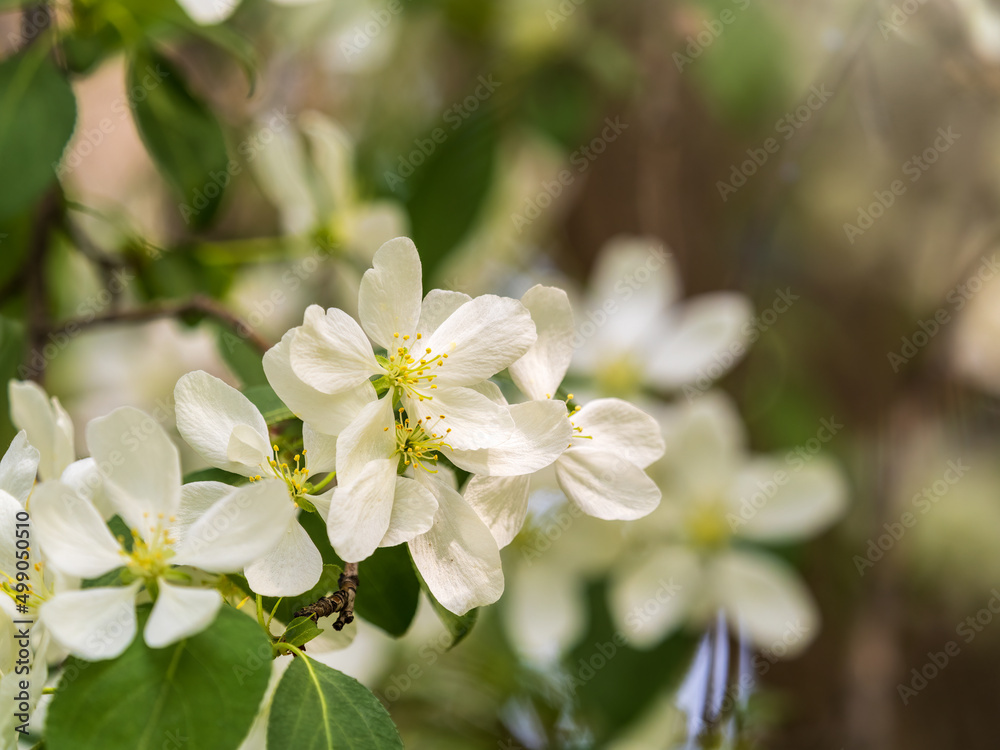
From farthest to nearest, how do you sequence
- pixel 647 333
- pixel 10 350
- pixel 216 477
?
pixel 647 333, pixel 10 350, pixel 216 477

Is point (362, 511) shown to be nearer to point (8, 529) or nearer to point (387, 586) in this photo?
point (387, 586)

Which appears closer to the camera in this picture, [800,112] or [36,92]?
[36,92]

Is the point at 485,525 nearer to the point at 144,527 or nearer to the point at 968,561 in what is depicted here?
the point at 144,527

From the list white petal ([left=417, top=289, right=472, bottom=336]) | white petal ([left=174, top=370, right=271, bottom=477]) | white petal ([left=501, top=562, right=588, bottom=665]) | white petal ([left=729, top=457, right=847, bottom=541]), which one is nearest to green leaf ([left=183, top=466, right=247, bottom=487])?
white petal ([left=174, top=370, right=271, bottom=477])

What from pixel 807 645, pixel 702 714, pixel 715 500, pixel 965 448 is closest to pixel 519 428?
pixel 702 714

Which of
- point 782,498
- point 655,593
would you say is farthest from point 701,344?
point 655,593

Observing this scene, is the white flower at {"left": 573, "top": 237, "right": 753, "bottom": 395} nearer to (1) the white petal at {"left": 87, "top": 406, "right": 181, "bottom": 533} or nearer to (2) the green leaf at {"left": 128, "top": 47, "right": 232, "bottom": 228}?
(2) the green leaf at {"left": 128, "top": 47, "right": 232, "bottom": 228}
